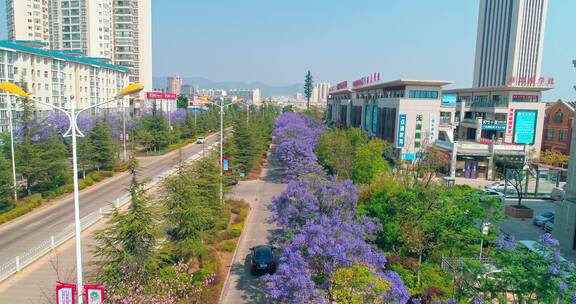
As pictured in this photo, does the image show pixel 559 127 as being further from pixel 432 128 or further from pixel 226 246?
pixel 226 246

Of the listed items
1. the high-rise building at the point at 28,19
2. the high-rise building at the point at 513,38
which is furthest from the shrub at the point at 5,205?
the high-rise building at the point at 513,38

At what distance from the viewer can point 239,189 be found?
37.0m

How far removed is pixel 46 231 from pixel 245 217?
12.3 meters

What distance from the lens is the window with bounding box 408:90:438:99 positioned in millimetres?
46938

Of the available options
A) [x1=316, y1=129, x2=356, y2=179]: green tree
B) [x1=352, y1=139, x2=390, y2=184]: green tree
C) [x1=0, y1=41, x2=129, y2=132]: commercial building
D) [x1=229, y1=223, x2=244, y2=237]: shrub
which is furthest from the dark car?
[x1=0, y1=41, x2=129, y2=132]: commercial building

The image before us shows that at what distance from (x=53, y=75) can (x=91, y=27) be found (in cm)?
3154

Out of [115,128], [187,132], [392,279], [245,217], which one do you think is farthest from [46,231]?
[187,132]

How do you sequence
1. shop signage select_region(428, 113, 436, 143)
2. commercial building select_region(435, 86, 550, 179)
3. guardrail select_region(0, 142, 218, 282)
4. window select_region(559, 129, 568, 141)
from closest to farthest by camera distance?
guardrail select_region(0, 142, 218, 282), commercial building select_region(435, 86, 550, 179), shop signage select_region(428, 113, 436, 143), window select_region(559, 129, 568, 141)

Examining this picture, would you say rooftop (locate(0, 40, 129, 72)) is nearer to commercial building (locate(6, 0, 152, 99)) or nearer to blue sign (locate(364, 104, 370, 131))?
commercial building (locate(6, 0, 152, 99))

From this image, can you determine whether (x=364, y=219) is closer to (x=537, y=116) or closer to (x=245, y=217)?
(x=245, y=217)

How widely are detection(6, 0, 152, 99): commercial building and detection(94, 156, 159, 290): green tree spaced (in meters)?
68.2

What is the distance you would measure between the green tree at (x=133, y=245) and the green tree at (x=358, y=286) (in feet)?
21.4

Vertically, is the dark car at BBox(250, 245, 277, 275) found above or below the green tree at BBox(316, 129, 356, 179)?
below

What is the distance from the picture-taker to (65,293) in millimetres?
9023
